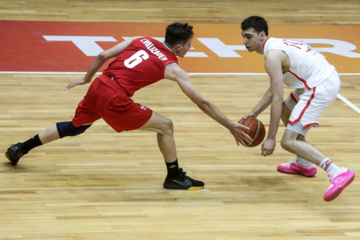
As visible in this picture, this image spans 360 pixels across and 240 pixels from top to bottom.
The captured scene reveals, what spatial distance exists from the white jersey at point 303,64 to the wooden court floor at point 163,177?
0.88 metres

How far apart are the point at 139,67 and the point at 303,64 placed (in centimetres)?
125

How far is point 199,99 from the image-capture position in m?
5.16

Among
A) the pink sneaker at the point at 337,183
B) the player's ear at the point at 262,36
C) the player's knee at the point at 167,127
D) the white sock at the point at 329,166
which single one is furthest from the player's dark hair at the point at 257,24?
the pink sneaker at the point at 337,183

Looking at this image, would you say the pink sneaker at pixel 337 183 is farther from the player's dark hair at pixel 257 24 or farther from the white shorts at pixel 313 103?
the player's dark hair at pixel 257 24

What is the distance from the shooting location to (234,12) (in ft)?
38.2

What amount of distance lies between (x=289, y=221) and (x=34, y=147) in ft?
7.29

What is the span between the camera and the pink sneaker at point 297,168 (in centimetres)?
587

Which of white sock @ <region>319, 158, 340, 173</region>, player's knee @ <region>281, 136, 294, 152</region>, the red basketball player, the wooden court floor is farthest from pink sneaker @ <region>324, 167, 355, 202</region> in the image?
the red basketball player

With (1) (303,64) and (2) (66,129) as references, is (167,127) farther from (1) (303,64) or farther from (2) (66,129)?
(1) (303,64)

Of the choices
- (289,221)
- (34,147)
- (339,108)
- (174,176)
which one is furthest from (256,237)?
(339,108)

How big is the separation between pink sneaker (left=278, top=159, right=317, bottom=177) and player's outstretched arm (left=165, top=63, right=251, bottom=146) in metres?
0.84

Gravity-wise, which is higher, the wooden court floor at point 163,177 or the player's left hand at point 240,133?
the player's left hand at point 240,133

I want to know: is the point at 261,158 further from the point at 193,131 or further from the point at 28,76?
the point at 28,76

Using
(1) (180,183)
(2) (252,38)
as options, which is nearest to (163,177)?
(1) (180,183)
